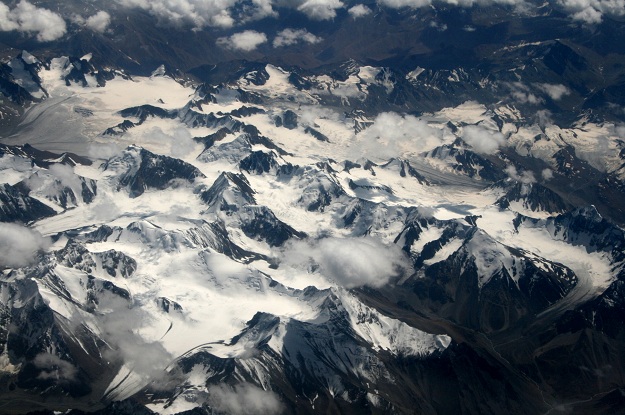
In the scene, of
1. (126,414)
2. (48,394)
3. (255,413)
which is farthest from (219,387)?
(48,394)

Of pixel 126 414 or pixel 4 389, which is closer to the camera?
pixel 126 414

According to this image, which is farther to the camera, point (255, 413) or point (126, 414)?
point (255, 413)

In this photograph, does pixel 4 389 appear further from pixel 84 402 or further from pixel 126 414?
pixel 126 414

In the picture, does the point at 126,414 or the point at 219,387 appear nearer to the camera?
the point at 126,414

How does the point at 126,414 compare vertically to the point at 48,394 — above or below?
above

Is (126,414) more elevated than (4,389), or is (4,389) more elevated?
(126,414)

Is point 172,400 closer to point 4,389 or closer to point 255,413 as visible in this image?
point 255,413

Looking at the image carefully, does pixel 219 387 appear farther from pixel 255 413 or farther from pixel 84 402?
pixel 84 402
